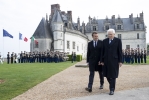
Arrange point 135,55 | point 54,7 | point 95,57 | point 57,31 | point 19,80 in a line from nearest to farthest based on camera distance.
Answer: point 95,57 < point 19,80 < point 135,55 < point 57,31 < point 54,7

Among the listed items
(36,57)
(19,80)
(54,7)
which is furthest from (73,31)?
(19,80)

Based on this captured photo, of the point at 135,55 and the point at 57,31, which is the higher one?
the point at 57,31

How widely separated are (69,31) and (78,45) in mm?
7121

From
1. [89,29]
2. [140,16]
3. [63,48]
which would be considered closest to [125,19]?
[140,16]

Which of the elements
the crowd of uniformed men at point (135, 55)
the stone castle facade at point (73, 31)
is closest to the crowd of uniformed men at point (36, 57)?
the crowd of uniformed men at point (135, 55)

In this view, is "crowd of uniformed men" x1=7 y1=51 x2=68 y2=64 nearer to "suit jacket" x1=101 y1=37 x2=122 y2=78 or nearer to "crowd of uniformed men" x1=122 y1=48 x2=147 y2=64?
"crowd of uniformed men" x1=122 y1=48 x2=147 y2=64

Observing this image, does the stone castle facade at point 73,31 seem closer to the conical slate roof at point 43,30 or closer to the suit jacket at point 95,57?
the conical slate roof at point 43,30

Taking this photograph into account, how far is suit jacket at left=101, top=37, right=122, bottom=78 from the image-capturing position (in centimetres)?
707

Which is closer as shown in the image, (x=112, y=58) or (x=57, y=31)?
(x=112, y=58)

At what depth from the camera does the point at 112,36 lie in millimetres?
→ 7305

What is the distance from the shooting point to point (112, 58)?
23.4 feet

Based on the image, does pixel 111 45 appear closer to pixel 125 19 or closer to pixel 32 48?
pixel 32 48

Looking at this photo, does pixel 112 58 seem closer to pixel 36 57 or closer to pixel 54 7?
pixel 36 57

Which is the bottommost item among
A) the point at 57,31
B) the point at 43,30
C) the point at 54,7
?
the point at 57,31
